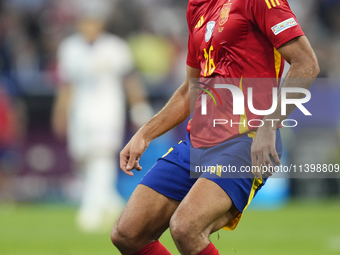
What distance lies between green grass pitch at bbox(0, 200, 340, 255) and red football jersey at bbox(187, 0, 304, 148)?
205cm

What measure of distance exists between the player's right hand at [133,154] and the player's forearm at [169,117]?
0.06m

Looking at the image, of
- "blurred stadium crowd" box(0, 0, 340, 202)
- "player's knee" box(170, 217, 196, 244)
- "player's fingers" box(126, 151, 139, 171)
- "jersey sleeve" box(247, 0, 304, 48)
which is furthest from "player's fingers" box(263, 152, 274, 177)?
"blurred stadium crowd" box(0, 0, 340, 202)

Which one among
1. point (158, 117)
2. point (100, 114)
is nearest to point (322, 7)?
point (100, 114)

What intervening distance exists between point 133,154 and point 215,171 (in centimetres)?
71

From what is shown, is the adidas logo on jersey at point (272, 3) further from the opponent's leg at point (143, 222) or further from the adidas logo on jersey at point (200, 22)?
the opponent's leg at point (143, 222)

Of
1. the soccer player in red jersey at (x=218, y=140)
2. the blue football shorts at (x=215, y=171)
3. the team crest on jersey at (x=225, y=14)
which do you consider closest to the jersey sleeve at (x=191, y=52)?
the soccer player in red jersey at (x=218, y=140)

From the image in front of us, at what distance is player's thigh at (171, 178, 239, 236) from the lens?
3002 millimetres

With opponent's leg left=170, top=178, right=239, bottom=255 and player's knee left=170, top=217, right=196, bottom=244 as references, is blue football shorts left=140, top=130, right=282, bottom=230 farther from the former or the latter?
player's knee left=170, top=217, right=196, bottom=244

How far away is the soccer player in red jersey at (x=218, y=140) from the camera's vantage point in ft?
9.89

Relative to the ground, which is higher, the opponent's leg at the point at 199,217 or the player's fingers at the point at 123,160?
the player's fingers at the point at 123,160

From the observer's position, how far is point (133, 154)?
12.1 feet

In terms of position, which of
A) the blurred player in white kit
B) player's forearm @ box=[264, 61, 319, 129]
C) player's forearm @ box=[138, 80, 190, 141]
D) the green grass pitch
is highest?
player's forearm @ box=[264, 61, 319, 129]

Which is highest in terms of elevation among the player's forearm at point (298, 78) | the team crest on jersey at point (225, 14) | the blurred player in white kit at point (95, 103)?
the team crest on jersey at point (225, 14)

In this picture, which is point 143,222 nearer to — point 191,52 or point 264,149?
point 264,149
